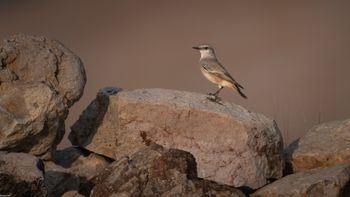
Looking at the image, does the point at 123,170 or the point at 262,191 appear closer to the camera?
the point at 123,170

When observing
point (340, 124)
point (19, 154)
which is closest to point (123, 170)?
point (19, 154)

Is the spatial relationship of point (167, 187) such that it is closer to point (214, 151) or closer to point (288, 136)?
point (214, 151)

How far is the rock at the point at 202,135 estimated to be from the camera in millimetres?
11125

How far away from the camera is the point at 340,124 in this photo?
12.8 meters

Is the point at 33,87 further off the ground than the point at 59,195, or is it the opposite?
the point at 33,87

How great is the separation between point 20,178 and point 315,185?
328 cm

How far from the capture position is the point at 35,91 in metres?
10.7

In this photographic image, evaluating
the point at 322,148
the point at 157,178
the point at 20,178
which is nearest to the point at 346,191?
the point at 322,148

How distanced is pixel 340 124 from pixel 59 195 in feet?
14.1

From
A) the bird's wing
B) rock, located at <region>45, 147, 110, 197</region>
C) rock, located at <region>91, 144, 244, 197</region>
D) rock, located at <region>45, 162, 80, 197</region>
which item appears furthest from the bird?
rock, located at <region>91, 144, 244, 197</region>

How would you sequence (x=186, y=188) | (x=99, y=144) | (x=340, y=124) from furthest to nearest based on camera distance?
(x=340, y=124), (x=99, y=144), (x=186, y=188)

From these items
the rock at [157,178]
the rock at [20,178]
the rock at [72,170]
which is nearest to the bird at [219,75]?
the rock at [72,170]

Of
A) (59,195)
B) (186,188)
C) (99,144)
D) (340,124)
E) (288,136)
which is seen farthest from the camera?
(288,136)

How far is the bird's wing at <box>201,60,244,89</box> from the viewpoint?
45.2ft
